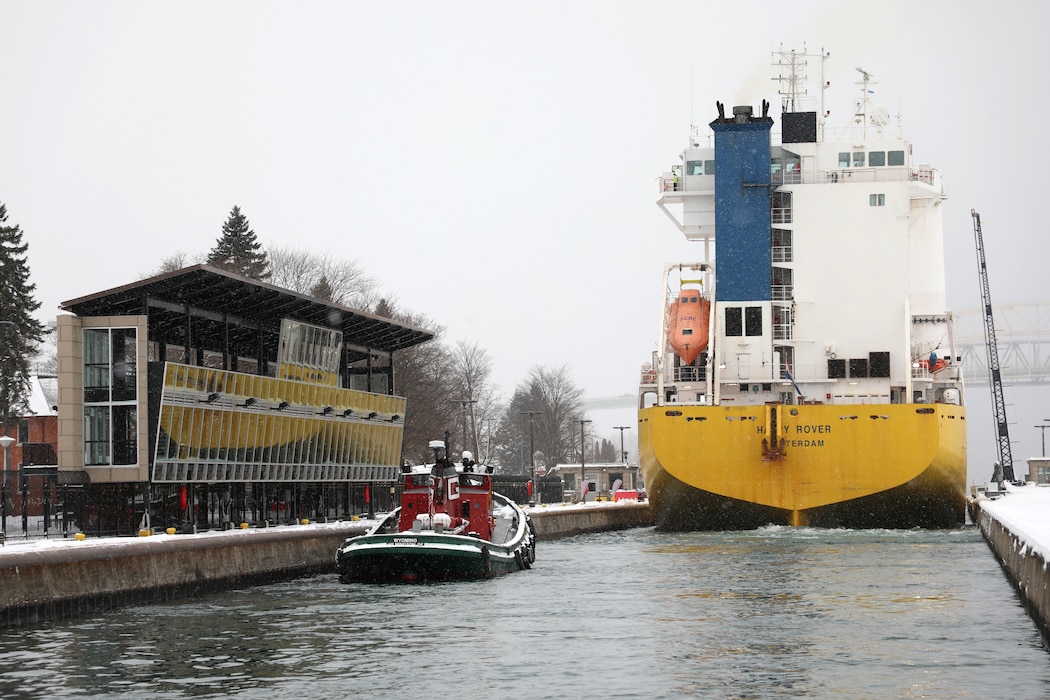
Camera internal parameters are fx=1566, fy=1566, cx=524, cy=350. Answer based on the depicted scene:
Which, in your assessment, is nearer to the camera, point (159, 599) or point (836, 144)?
point (159, 599)

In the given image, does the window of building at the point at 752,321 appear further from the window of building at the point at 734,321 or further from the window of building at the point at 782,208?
the window of building at the point at 782,208

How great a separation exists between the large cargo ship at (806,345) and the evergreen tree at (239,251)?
138 ft

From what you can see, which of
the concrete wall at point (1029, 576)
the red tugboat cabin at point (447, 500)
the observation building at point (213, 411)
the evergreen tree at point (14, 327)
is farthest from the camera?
the evergreen tree at point (14, 327)

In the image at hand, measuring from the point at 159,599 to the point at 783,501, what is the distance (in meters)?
27.7

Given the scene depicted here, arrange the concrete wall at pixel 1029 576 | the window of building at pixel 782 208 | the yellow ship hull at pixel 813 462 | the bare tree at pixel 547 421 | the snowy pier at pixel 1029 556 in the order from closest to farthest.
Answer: the concrete wall at pixel 1029 576 < the snowy pier at pixel 1029 556 < the yellow ship hull at pixel 813 462 < the window of building at pixel 782 208 < the bare tree at pixel 547 421

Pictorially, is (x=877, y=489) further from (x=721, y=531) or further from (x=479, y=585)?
(x=479, y=585)

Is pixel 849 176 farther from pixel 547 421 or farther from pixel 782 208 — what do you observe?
pixel 547 421

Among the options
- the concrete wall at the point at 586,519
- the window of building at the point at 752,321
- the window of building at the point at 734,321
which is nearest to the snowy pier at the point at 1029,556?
the window of building at the point at 752,321

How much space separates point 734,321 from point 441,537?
930 inches

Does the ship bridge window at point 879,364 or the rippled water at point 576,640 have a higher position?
the ship bridge window at point 879,364

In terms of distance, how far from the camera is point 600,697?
64.0ft

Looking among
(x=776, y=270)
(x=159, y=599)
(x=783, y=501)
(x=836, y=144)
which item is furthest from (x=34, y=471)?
(x=836, y=144)

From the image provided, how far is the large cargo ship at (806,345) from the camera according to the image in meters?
53.3

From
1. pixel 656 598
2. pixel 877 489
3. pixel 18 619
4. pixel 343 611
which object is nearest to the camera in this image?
pixel 18 619
